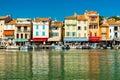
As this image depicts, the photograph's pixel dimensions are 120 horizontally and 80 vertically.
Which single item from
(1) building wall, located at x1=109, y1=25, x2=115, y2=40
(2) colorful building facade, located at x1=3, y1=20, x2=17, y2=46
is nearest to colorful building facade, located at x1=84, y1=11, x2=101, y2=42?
(1) building wall, located at x1=109, y1=25, x2=115, y2=40

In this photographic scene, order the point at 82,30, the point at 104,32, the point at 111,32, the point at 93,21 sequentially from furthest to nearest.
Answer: the point at 82,30, the point at 93,21, the point at 104,32, the point at 111,32

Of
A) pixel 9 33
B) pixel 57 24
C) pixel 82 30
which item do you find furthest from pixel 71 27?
pixel 9 33

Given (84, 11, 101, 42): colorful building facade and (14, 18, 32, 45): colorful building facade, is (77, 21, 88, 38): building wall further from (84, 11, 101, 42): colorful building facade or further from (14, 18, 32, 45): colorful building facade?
(14, 18, 32, 45): colorful building facade

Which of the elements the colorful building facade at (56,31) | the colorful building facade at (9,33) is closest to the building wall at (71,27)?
the colorful building facade at (56,31)

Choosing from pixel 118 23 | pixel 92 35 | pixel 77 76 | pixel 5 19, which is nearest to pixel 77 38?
pixel 92 35

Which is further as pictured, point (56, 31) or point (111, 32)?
point (56, 31)

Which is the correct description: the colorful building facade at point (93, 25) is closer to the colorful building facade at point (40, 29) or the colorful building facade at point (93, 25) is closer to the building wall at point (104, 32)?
the building wall at point (104, 32)

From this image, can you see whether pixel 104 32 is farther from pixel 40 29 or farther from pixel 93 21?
pixel 40 29

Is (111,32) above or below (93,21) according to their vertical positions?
below

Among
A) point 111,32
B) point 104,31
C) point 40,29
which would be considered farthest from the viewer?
point 40,29

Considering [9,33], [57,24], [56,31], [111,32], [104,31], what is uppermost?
[57,24]

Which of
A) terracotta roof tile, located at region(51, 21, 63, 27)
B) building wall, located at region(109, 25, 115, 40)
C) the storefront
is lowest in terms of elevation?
the storefront

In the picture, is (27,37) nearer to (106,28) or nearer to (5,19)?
(5,19)

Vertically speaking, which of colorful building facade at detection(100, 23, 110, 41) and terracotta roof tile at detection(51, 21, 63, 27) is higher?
terracotta roof tile at detection(51, 21, 63, 27)
